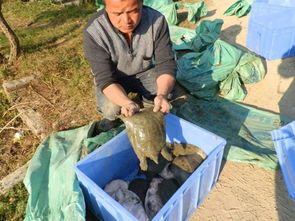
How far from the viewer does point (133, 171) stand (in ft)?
9.00

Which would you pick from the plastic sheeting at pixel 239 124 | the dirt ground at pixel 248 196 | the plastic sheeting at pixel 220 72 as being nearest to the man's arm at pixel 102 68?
the plastic sheeting at pixel 239 124

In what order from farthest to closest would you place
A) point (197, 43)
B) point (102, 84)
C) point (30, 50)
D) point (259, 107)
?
point (30, 50)
point (197, 43)
point (259, 107)
point (102, 84)

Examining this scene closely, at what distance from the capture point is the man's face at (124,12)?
1940mm

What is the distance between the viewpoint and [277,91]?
12.1ft

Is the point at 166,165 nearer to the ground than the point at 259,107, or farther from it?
farther from it

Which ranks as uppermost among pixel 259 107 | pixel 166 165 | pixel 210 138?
pixel 210 138

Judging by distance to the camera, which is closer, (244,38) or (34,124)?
(34,124)

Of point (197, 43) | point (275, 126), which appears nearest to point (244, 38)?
point (197, 43)

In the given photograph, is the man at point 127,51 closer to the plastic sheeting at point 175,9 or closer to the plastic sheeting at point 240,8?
the plastic sheeting at point 175,9

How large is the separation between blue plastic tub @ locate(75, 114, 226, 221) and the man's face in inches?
35.8

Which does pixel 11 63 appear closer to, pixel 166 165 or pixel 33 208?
pixel 33 208

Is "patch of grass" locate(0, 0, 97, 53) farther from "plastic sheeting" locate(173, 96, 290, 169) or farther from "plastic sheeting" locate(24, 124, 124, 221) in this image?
"plastic sheeting" locate(173, 96, 290, 169)

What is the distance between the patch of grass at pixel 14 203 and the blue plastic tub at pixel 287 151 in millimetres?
2384

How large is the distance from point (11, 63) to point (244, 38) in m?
4.18
